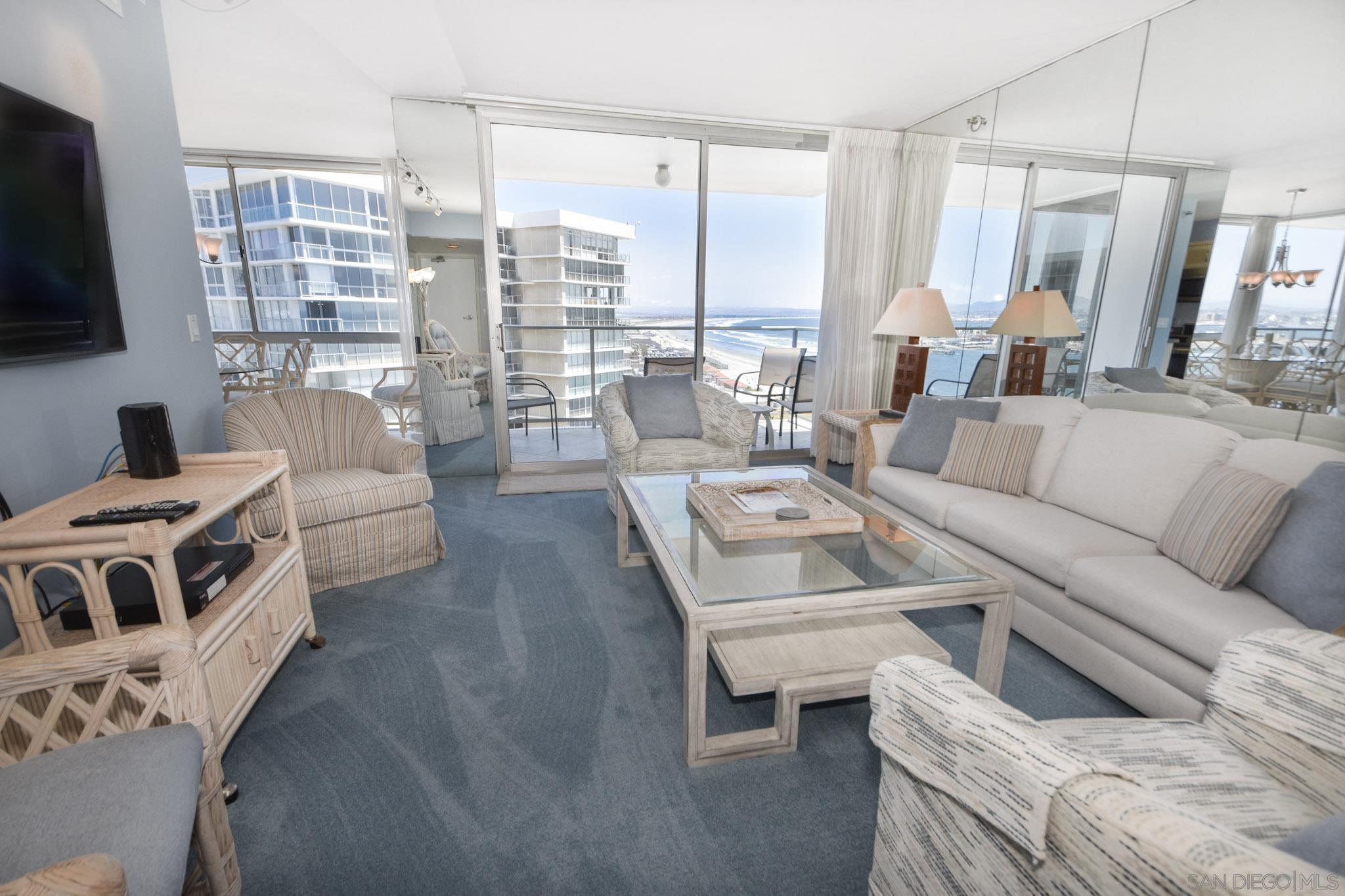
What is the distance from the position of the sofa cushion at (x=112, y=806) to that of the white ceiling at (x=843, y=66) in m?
2.99

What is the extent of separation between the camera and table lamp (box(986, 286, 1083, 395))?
3055mm

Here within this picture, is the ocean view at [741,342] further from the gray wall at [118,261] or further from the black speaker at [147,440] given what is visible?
the black speaker at [147,440]

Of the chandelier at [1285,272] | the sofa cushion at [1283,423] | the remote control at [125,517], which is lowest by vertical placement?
the remote control at [125,517]

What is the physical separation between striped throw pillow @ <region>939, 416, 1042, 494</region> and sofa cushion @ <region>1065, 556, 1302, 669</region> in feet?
2.32

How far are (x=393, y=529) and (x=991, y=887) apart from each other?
2.57 meters

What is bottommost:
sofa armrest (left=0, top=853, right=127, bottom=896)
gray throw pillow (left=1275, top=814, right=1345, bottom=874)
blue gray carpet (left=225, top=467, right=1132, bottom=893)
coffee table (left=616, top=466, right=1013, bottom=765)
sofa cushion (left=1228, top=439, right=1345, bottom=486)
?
blue gray carpet (left=225, top=467, right=1132, bottom=893)

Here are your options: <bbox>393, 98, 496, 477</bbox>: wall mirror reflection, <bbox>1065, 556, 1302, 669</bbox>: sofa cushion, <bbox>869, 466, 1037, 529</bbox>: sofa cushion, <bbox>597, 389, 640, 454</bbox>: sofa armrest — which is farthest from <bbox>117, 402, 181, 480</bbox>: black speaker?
<bbox>1065, 556, 1302, 669</bbox>: sofa cushion

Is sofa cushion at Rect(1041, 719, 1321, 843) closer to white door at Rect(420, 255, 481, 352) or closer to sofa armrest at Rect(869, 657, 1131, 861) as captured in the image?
sofa armrest at Rect(869, 657, 1131, 861)

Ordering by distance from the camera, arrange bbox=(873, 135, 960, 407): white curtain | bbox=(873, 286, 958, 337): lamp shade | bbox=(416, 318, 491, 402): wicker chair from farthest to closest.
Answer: bbox=(416, 318, 491, 402): wicker chair < bbox=(873, 135, 960, 407): white curtain < bbox=(873, 286, 958, 337): lamp shade

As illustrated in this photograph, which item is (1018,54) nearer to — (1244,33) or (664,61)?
(1244,33)

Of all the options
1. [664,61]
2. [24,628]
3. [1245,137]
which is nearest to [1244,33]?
[1245,137]

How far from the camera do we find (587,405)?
17.8ft

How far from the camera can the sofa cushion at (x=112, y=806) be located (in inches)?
32.3

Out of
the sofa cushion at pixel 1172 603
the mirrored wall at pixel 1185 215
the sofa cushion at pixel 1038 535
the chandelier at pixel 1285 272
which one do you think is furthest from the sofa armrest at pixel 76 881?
the chandelier at pixel 1285 272
